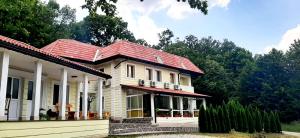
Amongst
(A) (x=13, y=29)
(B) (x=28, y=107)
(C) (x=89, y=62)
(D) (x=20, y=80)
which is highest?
(A) (x=13, y=29)

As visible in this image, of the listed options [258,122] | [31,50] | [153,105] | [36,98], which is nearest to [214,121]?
[258,122]

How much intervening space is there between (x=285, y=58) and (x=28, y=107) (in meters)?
36.6

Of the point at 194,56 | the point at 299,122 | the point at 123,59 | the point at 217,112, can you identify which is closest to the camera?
the point at 217,112

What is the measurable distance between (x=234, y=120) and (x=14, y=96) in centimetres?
1422

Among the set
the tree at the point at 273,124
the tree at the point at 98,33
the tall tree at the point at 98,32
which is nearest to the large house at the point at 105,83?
the tree at the point at 273,124

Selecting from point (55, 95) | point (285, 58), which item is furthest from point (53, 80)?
point (285, 58)

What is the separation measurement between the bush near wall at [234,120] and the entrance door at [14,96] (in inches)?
435

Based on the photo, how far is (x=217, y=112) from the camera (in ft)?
65.1

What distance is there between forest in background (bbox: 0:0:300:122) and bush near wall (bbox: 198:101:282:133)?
13.5 metres

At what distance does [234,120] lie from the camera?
20875mm

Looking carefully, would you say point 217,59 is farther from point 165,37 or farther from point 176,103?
point 176,103

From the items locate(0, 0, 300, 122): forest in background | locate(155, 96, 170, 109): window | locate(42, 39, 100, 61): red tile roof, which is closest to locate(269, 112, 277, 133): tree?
locate(155, 96, 170, 109): window

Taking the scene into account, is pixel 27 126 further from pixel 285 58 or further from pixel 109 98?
pixel 285 58

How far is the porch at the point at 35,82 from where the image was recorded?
32.4ft
